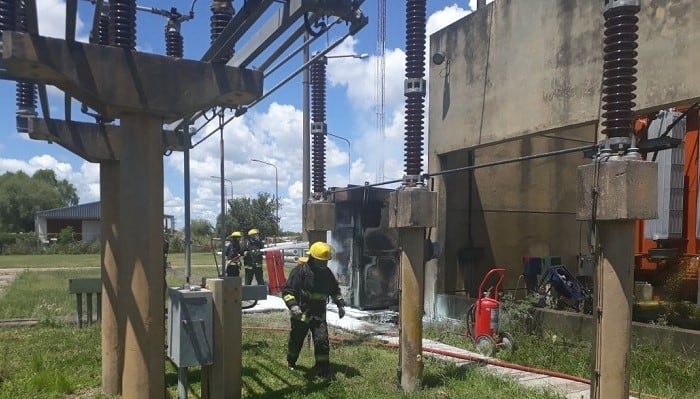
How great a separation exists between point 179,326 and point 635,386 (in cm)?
521

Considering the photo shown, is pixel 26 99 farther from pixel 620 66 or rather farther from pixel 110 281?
pixel 620 66

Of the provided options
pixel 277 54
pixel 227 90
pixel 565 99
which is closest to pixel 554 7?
pixel 565 99

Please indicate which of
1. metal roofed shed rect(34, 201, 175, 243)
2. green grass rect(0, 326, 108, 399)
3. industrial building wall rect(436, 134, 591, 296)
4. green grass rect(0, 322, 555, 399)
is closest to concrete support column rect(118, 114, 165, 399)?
green grass rect(0, 322, 555, 399)

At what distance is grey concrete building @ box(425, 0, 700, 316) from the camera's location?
8.39 meters

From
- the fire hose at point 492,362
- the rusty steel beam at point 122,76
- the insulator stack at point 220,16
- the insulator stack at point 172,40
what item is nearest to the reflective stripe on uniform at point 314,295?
the fire hose at point 492,362

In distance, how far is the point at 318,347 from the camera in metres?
7.97

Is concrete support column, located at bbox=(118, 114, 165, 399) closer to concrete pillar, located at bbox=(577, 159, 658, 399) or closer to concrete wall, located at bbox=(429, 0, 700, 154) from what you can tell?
concrete pillar, located at bbox=(577, 159, 658, 399)

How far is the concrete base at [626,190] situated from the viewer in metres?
4.98

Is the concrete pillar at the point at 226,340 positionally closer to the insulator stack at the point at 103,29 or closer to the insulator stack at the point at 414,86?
the insulator stack at the point at 414,86

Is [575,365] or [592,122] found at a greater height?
[592,122]

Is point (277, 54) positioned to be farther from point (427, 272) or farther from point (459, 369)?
point (427, 272)

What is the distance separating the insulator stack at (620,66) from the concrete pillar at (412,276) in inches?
98.7

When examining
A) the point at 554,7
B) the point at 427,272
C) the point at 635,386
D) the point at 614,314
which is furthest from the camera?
the point at 427,272

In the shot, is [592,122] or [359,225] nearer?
[592,122]
